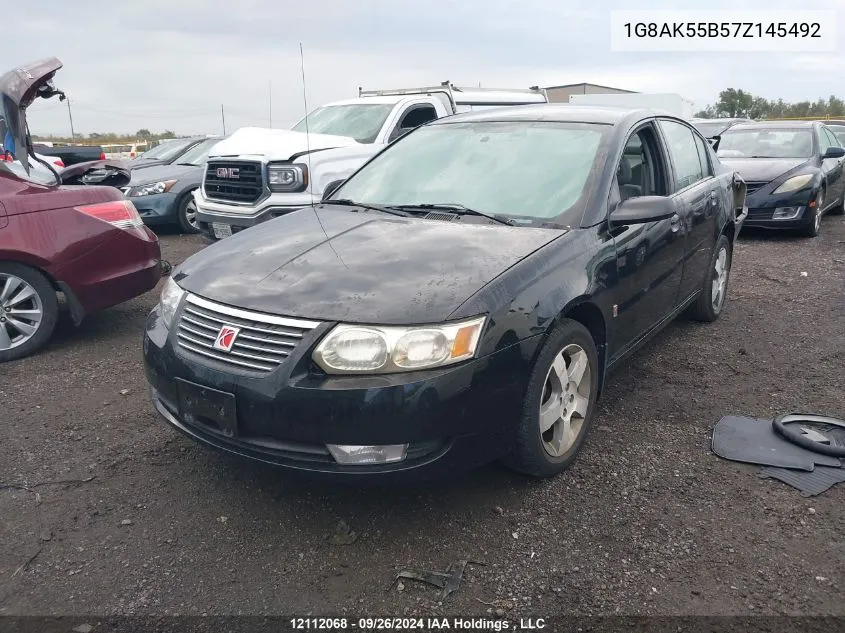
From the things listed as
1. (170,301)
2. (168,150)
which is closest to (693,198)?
(170,301)

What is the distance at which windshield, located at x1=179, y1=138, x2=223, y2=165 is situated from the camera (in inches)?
421

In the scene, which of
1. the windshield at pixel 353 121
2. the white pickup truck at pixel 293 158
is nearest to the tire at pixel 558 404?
the white pickup truck at pixel 293 158

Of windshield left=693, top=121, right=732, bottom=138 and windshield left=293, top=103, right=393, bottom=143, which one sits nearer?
windshield left=293, top=103, right=393, bottom=143

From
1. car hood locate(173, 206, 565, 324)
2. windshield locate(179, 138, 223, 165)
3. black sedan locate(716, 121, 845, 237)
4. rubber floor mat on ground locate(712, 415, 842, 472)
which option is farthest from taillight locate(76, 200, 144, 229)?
black sedan locate(716, 121, 845, 237)

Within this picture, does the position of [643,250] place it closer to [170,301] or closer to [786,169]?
[170,301]

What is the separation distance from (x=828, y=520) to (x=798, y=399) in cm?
137

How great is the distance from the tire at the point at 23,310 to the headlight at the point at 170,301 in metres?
2.18

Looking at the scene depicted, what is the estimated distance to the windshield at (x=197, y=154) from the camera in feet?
35.1

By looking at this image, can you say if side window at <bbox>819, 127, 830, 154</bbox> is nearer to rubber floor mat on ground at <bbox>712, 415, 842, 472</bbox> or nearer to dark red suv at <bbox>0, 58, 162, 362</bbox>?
rubber floor mat on ground at <bbox>712, 415, 842, 472</bbox>

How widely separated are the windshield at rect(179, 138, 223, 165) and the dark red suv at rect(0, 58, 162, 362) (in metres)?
5.50

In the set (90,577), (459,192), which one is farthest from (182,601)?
(459,192)

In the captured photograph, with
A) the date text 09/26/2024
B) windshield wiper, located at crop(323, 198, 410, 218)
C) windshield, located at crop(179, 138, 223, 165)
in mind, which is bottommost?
the date text 09/26/2024

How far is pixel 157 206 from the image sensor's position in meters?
9.80

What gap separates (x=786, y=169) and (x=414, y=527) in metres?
8.44
